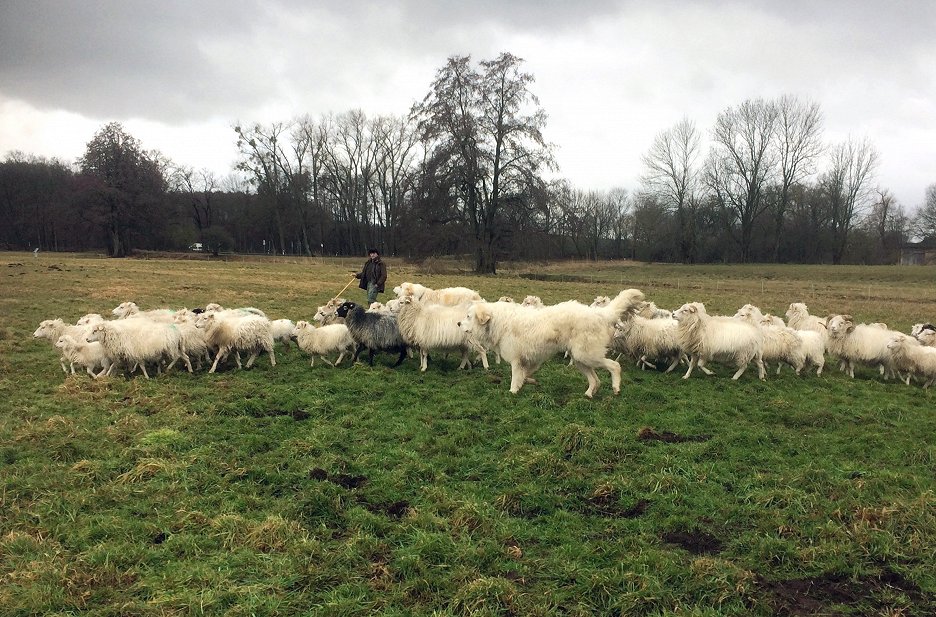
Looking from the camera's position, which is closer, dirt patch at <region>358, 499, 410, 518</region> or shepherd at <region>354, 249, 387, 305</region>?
dirt patch at <region>358, 499, 410, 518</region>

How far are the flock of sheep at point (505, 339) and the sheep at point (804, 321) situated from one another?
0.12m

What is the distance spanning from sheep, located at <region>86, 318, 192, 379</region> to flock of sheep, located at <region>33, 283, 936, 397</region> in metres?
0.02

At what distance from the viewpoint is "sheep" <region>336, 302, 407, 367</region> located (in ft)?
34.4

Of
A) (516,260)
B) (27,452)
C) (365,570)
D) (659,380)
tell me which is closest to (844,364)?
(659,380)

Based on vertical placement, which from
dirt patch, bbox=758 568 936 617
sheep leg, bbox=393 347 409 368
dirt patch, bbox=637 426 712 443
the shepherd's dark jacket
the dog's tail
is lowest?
dirt patch, bbox=758 568 936 617

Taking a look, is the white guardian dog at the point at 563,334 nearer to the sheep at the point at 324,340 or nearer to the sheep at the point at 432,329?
the sheep at the point at 432,329

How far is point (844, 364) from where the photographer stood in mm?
10867

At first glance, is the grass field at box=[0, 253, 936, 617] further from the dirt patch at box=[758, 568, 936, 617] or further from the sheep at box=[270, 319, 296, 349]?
the sheep at box=[270, 319, 296, 349]

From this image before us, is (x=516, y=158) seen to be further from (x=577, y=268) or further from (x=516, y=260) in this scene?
(x=577, y=268)

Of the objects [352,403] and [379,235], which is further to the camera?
[379,235]

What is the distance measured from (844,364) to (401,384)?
Answer: 911cm

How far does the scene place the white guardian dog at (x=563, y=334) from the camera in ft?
26.3

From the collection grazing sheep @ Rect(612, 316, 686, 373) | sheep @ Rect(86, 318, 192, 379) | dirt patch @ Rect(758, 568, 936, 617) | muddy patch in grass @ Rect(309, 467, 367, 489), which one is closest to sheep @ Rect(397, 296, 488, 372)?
grazing sheep @ Rect(612, 316, 686, 373)

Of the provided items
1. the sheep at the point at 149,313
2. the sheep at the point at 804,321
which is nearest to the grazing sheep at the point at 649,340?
the sheep at the point at 804,321
